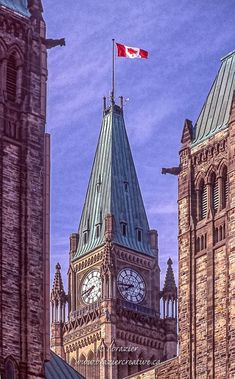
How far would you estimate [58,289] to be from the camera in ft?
523

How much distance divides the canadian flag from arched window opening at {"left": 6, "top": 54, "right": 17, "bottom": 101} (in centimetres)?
2388

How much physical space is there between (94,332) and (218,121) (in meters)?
70.0

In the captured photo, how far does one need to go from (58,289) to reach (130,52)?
6624cm

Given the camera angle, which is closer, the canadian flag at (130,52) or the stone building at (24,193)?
the stone building at (24,193)

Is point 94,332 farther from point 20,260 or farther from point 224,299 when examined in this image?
point 20,260

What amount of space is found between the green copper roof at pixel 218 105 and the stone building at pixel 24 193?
55.4 feet

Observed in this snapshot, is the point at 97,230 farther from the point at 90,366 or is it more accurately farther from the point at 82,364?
the point at 90,366

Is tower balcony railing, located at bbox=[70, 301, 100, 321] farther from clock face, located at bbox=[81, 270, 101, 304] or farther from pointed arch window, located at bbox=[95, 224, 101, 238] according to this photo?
pointed arch window, located at bbox=[95, 224, 101, 238]

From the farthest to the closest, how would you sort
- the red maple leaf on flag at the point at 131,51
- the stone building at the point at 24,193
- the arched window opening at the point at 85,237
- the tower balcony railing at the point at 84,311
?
1. the arched window opening at the point at 85,237
2. the tower balcony railing at the point at 84,311
3. the red maple leaf on flag at the point at 131,51
4. the stone building at the point at 24,193

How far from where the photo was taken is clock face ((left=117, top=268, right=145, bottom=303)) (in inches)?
6186

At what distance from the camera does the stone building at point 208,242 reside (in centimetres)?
8256

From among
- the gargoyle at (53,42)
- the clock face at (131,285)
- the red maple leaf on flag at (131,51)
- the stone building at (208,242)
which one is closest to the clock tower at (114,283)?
the clock face at (131,285)

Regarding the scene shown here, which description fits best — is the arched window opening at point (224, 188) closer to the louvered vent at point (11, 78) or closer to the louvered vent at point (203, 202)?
the louvered vent at point (203, 202)

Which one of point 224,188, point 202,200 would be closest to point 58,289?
point 202,200
